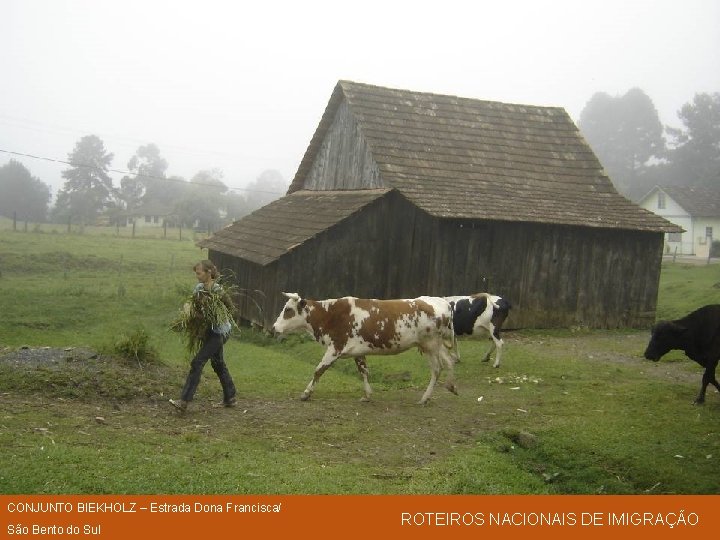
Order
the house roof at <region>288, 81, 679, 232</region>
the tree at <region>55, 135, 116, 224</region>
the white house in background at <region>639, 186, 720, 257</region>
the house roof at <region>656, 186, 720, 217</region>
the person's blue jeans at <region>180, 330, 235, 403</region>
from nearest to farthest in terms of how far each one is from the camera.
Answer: the person's blue jeans at <region>180, 330, 235, 403</region>, the house roof at <region>288, 81, 679, 232</region>, the white house in background at <region>639, 186, 720, 257</region>, the house roof at <region>656, 186, 720, 217</region>, the tree at <region>55, 135, 116, 224</region>

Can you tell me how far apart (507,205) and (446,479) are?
532 inches

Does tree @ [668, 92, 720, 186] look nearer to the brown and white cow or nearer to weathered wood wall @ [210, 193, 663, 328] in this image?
weathered wood wall @ [210, 193, 663, 328]

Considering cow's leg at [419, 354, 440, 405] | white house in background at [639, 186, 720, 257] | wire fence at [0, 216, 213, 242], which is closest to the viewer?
cow's leg at [419, 354, 440, 405]

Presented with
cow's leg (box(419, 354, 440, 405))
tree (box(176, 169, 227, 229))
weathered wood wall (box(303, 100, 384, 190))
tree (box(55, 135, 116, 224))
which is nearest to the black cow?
cow's leg (box(419, 354, 440, 405))

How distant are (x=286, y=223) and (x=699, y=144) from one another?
61.0 m

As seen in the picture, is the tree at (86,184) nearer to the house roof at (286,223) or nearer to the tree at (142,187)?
the tree at (142,187)

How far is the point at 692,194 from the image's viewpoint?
56125mm

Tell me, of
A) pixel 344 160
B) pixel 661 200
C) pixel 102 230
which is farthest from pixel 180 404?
pixel 661 200

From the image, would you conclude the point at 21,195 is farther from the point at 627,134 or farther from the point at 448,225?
the point at 627,134

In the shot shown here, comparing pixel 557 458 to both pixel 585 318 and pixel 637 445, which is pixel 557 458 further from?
pixel 585 318

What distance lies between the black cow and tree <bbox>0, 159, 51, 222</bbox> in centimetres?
6546

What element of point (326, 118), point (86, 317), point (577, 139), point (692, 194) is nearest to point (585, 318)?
point (577, 139)

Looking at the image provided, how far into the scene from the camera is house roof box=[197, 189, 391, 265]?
736 inches

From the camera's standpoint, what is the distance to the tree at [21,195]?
68.2 m
